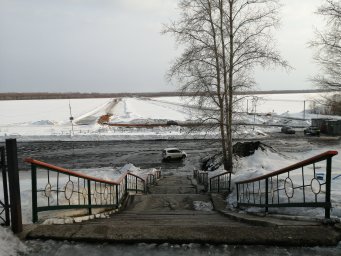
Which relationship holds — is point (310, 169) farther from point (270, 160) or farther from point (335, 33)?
point (335, 33)

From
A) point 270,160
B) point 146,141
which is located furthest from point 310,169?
point 146,141

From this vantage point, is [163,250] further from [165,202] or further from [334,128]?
[334,128]

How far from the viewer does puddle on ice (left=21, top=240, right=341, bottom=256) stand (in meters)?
4.12

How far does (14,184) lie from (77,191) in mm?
2510

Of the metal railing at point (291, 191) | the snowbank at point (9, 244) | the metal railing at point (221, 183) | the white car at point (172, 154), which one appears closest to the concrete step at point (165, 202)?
the metal railing at point (291, 191)

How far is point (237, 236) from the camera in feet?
14.6

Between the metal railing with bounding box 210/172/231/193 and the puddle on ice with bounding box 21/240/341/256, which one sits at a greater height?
the puddle on ice with bounding box 21/240/341/256

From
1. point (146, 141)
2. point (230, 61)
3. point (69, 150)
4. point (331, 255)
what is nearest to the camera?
point (331, 255)

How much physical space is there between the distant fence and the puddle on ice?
4.12 ft

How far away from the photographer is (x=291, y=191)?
8.45 metres

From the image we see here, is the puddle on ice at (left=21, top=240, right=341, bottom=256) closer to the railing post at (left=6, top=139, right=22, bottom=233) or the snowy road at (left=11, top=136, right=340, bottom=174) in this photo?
the railing post at (left=6, top=139, right=22, bottom=233)

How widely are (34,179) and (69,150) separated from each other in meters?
28.5

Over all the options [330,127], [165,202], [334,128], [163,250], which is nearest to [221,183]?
[165,202]

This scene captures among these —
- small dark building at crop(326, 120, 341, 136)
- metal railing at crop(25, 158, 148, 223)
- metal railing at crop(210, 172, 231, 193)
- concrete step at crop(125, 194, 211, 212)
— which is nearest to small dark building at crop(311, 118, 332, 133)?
small dark building at crop(326, 120, 341, 136)
